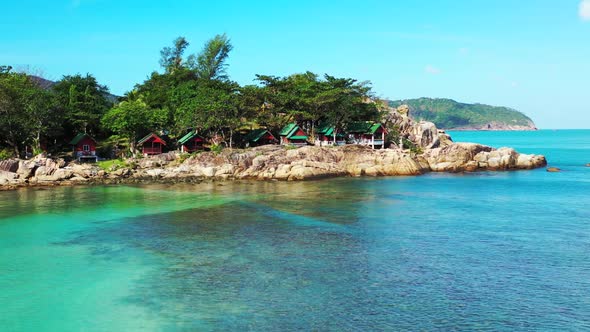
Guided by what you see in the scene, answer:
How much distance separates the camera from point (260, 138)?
70.9m

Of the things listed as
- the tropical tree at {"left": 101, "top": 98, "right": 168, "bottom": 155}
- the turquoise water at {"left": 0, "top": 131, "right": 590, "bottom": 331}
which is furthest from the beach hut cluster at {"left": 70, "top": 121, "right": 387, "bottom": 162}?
the turquoise water at {"left": 0, "top": 131, "right": 590, "bottom": 331}

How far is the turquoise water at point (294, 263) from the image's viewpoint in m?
18.0

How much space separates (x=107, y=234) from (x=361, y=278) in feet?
58.5

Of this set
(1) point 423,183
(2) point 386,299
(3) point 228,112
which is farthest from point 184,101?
(2) point 386,299

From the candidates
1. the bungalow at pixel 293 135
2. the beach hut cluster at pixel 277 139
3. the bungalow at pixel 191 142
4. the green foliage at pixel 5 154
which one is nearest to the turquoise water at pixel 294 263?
the green foliage at pixel 5 154

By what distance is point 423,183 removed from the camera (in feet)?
180

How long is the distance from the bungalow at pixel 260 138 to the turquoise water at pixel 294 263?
2684 cm

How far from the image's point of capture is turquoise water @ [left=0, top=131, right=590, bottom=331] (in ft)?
59.2

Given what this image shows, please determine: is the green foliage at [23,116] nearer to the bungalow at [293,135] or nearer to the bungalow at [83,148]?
the bungalow at [83,148]

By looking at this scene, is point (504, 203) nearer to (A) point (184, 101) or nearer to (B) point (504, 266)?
(B) point (504, 266)

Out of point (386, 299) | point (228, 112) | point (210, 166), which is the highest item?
point (228, 112)

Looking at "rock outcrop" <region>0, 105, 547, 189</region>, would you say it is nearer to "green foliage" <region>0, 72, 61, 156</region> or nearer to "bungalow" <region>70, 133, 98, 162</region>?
"green foliage" <region>0, 72, 61, 156</region>

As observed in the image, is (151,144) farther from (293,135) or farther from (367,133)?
(367,133)

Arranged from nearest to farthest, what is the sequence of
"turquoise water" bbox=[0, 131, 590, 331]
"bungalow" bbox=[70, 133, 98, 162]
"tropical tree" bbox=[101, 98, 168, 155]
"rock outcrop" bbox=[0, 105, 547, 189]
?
"turquoise water" bbox=[0, 131, 590, 331], "rock outcrop" bbox=[0, 105, 547, 189], "tropical tree" bbox=[101, 98, 168, 155], "bungalow" bbox=[70, 133, 98, 162]
